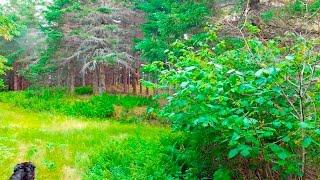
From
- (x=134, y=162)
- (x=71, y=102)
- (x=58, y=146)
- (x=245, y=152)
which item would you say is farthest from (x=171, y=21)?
(x=245, y=152)

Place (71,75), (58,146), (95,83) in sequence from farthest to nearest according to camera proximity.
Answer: (71,75) < (95,83) < (58,146)

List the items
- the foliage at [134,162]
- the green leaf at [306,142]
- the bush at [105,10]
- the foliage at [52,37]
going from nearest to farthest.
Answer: the green leaf at [306,142] < the foliage at [134,162] < the bush at [105,10] < the foliage at [52,37]

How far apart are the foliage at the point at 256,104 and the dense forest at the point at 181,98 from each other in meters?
0.02

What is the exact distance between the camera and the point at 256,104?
420 centimetres

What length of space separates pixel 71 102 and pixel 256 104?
14004 mm

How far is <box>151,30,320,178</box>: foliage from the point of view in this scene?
147 inches

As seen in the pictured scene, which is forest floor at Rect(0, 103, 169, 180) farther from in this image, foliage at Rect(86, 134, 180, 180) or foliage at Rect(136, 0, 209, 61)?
foliage at Rect(136, 0, 209, 61)

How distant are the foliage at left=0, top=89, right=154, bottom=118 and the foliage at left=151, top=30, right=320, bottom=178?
424 inches

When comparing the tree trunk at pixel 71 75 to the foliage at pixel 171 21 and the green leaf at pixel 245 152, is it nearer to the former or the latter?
the foliage at pixel 171 21

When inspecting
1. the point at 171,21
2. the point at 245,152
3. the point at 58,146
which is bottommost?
the point at 58,146

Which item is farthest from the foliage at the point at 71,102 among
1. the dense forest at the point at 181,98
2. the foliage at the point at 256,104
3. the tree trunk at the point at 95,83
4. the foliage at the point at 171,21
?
the foliage at the point at 256,104

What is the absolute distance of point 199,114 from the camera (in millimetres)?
4246

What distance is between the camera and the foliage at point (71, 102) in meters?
15.6

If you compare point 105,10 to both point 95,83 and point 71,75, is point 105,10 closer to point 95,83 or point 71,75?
point 95,83
